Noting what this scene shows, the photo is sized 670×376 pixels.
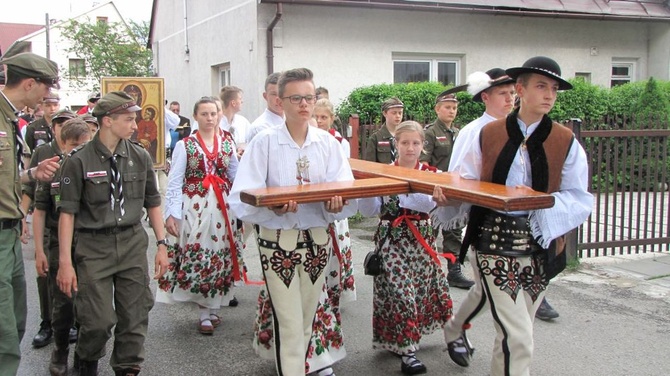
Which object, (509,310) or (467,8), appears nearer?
(509,310)

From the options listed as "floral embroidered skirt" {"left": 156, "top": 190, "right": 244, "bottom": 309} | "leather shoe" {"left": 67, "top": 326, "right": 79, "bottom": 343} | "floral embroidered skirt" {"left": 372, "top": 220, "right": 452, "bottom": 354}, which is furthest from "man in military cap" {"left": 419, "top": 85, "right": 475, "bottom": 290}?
"leather shoe" {"left": 67, "top": 326, "right": 79, "bottom": 343}

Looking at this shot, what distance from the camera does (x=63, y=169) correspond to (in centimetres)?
398

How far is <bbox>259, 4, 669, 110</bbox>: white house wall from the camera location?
44.5 ft

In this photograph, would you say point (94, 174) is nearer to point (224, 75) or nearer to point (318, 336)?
point (318, 336)

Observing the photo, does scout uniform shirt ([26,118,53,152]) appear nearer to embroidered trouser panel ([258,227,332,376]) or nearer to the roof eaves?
embroidered trouser panel ([258,227,332,376])

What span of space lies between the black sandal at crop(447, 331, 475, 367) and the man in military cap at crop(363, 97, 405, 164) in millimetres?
2626

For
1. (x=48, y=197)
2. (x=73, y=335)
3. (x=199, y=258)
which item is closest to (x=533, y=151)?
(x=199, y=258)

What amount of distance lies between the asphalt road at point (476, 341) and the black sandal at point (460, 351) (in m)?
0.06

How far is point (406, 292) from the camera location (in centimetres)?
453

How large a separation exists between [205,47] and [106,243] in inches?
565

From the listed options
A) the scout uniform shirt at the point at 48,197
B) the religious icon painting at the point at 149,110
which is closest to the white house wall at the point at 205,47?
the religious icon painting at the point at 149,110

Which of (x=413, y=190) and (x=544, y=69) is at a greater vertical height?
(x=544, y=69)

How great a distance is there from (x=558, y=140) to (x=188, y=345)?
3357 mm

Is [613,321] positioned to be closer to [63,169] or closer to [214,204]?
[214,204]
